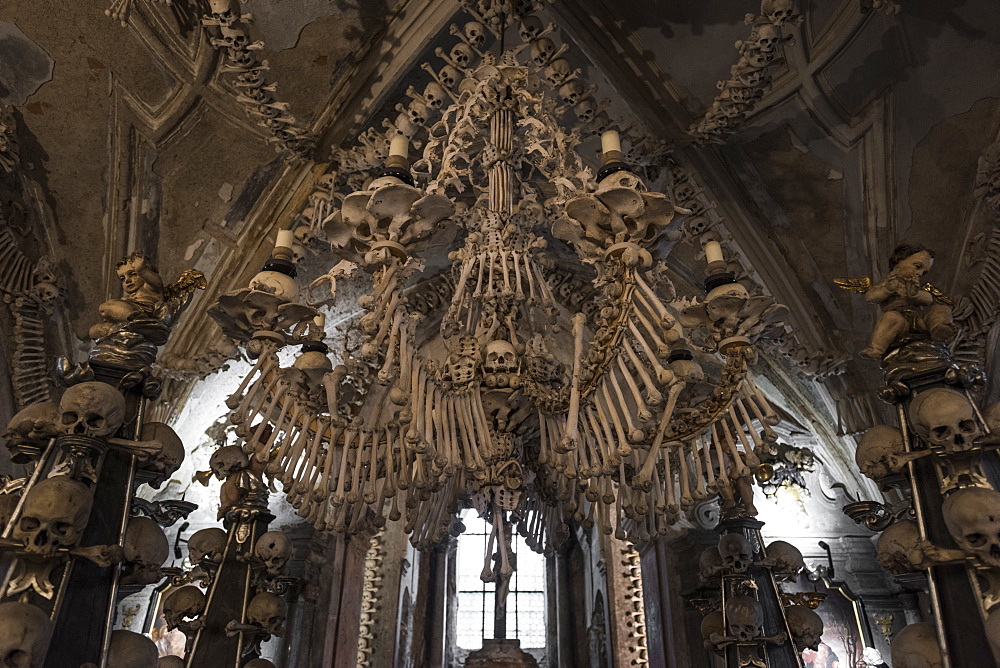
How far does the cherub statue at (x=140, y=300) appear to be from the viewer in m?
2.25

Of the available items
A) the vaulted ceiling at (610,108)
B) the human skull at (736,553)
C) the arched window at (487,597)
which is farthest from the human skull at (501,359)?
the arched window at (487,597)

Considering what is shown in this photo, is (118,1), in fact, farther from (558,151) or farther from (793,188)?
(793,188)

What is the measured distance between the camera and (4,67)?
12.0 ft

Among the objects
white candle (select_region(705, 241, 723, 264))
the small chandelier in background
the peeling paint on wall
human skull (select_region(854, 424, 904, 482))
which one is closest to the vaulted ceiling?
the peeling paint on wall

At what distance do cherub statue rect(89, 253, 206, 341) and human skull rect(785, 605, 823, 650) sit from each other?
2.93 m

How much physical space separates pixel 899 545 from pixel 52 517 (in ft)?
7.35

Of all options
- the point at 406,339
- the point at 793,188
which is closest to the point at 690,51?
the point at 793,188

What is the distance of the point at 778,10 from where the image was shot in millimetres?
3240

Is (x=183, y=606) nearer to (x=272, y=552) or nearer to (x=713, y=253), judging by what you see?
(x=272, y=552)

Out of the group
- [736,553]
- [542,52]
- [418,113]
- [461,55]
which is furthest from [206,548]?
[542,52]

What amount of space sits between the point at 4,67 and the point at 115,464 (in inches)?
110

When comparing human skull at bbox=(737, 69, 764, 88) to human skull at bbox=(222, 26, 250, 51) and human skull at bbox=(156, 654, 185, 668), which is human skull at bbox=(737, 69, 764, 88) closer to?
human skull at bbox=(222, 26, 250, 51)

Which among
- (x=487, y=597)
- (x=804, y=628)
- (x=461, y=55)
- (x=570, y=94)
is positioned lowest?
(x=804, y=628)

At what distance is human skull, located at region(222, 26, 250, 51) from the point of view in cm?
358
